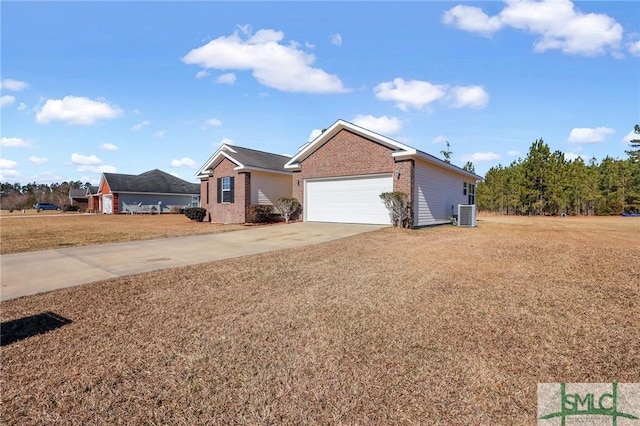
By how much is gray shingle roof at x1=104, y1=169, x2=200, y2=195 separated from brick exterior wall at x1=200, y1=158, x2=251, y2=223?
77.7 ft

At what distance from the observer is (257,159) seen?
2239cm

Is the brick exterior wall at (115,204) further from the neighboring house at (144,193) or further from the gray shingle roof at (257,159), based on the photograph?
the gray shingle roof at (257,159)

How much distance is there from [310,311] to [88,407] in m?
2.56

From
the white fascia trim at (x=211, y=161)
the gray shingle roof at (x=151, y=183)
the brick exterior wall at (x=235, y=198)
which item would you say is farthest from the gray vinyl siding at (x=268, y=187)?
the gray shingle roof at (x=151, y=183)

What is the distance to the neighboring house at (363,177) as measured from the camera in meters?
15.2

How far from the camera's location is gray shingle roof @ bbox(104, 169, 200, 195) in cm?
4188

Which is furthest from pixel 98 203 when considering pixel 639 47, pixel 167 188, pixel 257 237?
pixel 639 47

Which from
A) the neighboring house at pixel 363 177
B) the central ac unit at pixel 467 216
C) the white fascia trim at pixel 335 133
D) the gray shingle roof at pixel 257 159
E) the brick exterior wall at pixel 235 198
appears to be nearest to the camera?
the white fascia trim at pixel 335 133

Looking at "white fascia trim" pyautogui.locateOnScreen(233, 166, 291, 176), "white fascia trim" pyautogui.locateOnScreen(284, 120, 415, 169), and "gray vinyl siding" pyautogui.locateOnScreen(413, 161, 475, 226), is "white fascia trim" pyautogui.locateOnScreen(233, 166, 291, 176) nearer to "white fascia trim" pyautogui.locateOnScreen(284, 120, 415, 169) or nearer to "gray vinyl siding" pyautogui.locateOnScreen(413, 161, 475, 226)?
"white fascia trim" pyautogui.locateOnScreen(284, 120, 415, 169)

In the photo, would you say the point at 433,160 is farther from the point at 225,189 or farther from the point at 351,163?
the point at 225,189

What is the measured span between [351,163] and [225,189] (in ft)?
32.3

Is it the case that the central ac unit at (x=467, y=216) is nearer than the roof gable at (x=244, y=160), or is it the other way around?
the central ac unit at (x=467, y=216)

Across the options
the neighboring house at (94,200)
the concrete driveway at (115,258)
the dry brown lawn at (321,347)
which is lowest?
the dry brown lawn at (321,347)

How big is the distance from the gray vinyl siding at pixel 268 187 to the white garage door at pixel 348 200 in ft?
13.6
